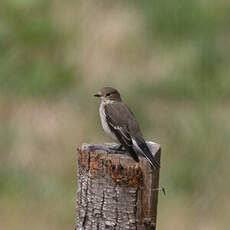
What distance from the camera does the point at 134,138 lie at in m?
7.89

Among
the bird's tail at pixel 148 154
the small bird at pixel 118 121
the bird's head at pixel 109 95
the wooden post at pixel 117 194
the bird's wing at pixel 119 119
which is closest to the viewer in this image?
the wooden post at pixel 117 194

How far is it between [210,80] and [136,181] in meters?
7.51

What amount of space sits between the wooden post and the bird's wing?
1665mm

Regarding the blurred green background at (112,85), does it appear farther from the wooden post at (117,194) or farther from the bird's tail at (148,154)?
the wooden post at (117,194)

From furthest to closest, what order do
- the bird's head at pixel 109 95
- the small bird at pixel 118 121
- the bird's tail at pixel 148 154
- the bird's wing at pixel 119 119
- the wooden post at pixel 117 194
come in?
the bird's head at pixel 109 95 → the bird's wing at pixel 119 119 → the small bird at pixel 118 121 → the bird's tail at pixel 148 154 → the wooden post at pixel 117 194

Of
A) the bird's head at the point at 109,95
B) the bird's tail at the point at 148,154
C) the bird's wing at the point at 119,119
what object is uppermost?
the bird's head at the point at 109,95

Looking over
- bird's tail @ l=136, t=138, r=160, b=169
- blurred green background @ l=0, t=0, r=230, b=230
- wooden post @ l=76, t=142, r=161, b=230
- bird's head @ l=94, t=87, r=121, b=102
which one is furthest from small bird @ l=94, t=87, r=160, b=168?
blurred green background @ l=0, t=0, r=230, b=230

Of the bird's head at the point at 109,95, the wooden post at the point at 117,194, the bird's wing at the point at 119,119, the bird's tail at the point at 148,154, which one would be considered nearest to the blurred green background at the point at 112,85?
the bird's head at the point at 109,95

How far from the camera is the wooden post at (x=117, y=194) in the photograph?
233 inches

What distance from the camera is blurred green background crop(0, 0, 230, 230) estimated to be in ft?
35.5

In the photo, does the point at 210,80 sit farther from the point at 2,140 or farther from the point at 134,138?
the point at 134,138

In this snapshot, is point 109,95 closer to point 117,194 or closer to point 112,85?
point 117,194

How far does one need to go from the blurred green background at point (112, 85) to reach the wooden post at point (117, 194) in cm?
426

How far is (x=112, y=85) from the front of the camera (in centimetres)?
1288
